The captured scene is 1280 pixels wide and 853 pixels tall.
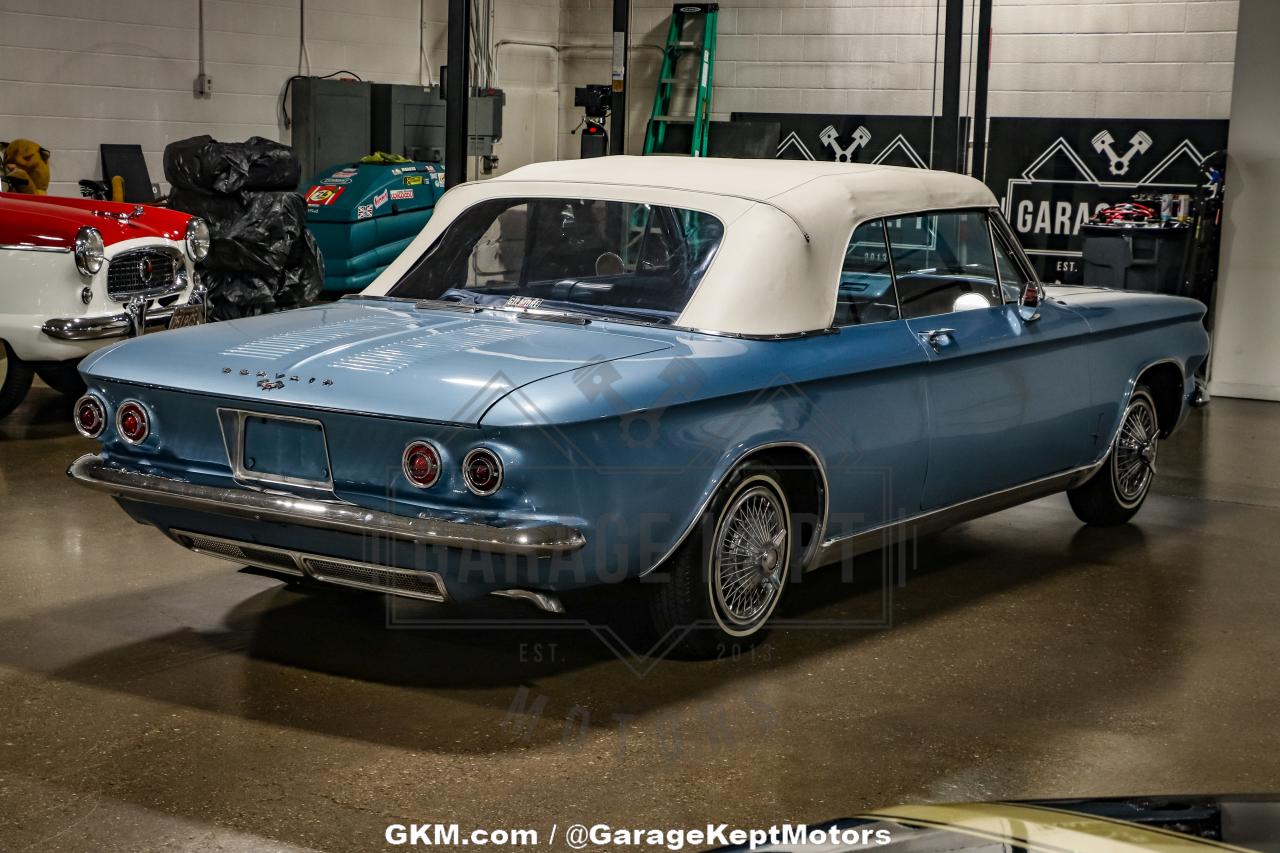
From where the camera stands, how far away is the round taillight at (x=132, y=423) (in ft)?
14.4

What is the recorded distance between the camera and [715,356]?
14.2ft

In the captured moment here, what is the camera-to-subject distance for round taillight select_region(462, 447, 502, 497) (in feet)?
12.7

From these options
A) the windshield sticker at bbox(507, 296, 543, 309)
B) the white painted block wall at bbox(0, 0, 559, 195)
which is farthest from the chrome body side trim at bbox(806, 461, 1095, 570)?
the white painted block wall at bbox(0, 0, 559, 195)

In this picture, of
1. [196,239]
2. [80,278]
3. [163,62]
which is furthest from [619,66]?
[80,278]

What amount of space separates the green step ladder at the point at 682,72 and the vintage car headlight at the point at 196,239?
7367 millimetres

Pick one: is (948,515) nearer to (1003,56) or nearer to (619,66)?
(619,66)

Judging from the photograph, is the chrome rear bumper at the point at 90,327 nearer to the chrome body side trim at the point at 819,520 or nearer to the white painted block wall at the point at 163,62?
the white painted block wall at the point at 163,62

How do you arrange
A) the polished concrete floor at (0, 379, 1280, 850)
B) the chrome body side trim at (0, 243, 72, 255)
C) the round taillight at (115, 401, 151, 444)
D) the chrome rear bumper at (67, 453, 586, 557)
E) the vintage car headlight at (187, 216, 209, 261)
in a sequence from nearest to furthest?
the polished concrete floor at (0, 379, 1280, 850) → the chrome rear bumper at (67, 453, 586, 557) → the round taillight at (115, 401, 151, 444) → the chrome body side trim at (0, 243, 72, 255) → the vintage car headlight at (187, 216, 209, 261)

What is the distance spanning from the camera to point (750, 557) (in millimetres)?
4539

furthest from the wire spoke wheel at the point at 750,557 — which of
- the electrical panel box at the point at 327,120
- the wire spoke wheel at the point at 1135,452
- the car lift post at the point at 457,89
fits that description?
the electrical panel box at the point at 327,120

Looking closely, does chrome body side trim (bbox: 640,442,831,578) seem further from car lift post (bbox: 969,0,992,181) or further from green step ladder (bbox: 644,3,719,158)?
green step ladder (bbox: 644,3,719,158)

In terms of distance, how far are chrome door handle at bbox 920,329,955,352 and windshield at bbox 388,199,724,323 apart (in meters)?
0.78

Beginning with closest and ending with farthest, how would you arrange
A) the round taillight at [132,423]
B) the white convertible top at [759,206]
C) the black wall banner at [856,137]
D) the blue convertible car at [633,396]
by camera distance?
the blue convertible car at [633,396], the round taillight at [132,423], the white convertible top at [759,206], the black wall banner at [856,137]

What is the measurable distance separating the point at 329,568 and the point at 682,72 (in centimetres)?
1237
